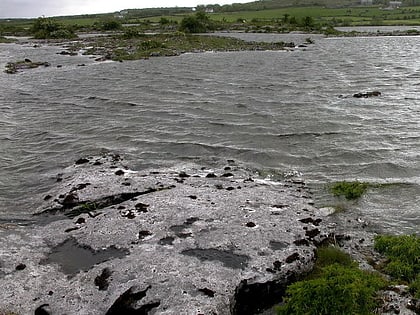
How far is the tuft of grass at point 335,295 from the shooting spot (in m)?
12.1

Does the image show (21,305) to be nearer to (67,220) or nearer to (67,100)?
(67,220)

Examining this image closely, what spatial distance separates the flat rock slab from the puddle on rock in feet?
0.12

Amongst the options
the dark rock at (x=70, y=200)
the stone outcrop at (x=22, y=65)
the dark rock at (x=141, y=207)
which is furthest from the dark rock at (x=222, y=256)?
the stone outcrop at (x=22, y=65)

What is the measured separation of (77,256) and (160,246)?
2947 mm

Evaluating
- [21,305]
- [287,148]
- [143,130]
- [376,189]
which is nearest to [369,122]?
[287,148]

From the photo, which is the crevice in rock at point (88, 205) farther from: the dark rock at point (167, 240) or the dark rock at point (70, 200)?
the dark rock at point (167, 240)

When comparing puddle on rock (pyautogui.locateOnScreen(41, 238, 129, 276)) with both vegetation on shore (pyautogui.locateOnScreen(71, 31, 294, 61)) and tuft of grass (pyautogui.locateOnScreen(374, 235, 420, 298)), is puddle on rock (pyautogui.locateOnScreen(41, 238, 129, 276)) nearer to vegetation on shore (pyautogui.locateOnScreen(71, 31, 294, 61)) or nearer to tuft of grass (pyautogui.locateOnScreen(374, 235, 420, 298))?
tuft of grass (pyautogui.locateOnScreen(374, 235, 420, 298))

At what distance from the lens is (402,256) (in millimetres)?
15070

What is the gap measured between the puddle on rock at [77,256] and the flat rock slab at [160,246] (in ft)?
0.12

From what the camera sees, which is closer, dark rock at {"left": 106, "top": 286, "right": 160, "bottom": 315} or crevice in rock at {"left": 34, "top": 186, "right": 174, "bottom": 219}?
dark rock at {"left": 106, "top": 286, "right": 160, "bottom": 315}

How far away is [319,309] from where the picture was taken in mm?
12156

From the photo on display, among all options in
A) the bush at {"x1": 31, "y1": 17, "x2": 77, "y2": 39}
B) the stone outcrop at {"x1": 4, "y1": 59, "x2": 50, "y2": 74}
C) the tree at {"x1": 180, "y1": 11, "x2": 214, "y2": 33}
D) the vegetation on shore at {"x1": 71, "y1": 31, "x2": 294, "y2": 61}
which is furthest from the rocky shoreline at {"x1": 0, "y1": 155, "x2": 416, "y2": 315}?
the bush at {"x1": 31, "y1": 17, "x2": 77, "y2": 39}

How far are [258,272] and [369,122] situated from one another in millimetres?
22553

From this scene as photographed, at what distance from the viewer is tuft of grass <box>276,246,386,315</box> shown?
39.9 feet
